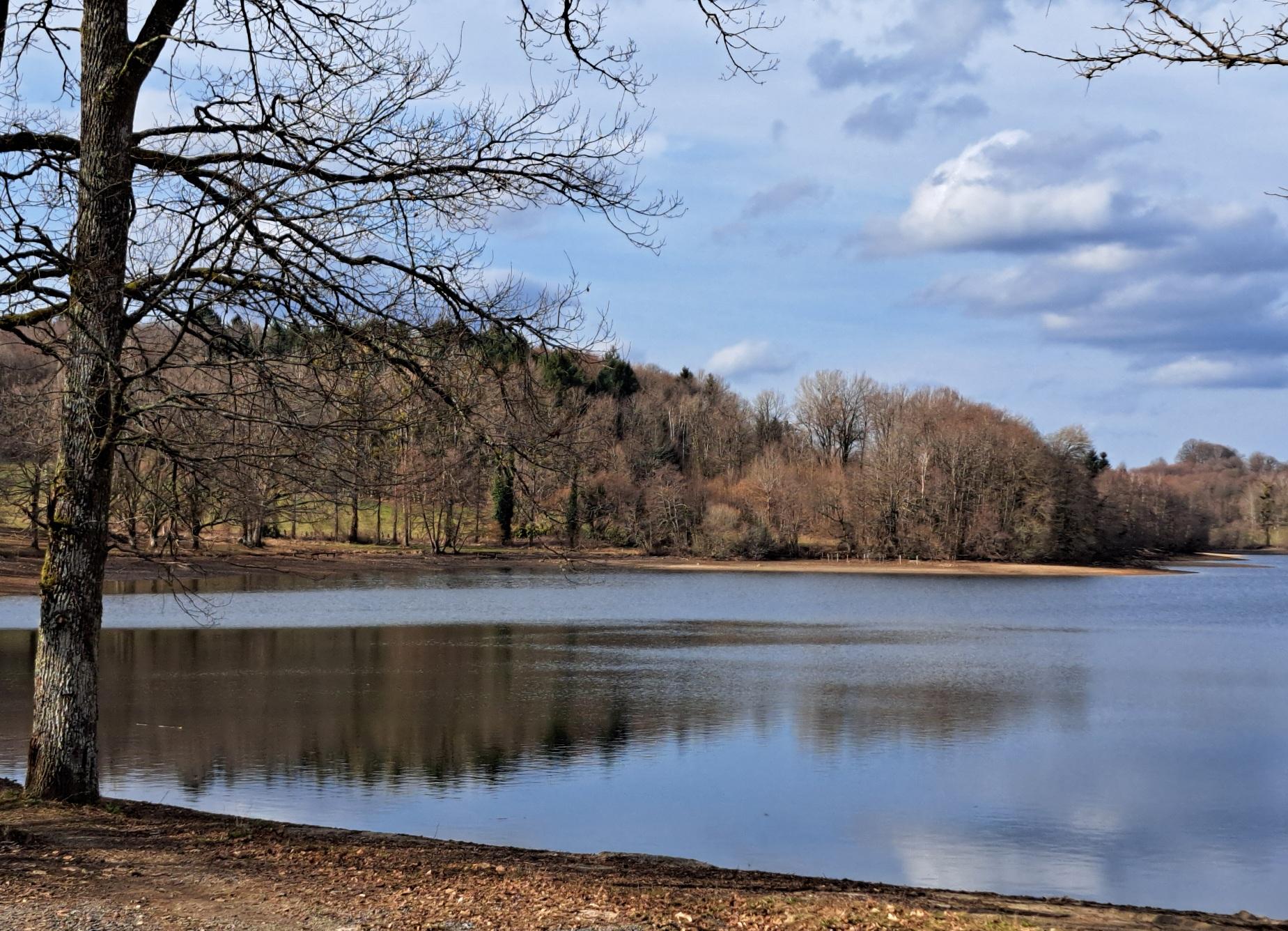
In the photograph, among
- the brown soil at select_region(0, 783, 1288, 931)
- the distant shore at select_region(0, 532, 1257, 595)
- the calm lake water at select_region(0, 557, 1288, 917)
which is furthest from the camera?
the distant shore at select_region(0, 532, 1257, 595)

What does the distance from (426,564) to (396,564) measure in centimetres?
138

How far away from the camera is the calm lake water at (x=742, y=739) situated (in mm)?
11047

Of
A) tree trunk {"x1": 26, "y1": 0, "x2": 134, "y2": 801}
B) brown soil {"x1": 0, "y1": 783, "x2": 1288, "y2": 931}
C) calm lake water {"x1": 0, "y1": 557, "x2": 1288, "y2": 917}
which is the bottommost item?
calm lake water {"x1": 0, "y1": 557, "x2": 1288, "y2": 917}

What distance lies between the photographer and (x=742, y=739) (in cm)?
1591

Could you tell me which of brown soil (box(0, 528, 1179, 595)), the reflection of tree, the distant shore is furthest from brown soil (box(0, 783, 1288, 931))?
the distant shore

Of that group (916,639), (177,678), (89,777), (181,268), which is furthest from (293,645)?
(181,268)

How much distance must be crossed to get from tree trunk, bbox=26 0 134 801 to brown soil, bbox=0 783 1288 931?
479 mm

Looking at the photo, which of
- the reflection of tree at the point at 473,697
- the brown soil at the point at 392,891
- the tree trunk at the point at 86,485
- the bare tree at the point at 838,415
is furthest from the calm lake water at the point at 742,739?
the bare tree at the point at 838,415

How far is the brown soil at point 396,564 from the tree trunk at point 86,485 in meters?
26.4

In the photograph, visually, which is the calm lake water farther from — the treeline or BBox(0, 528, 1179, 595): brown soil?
BBox(0, 528, 1179, 595): brown soil

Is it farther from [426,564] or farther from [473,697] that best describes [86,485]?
[426,564]

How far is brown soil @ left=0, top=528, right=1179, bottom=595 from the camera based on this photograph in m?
39.4

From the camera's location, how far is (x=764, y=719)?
57.2 feet

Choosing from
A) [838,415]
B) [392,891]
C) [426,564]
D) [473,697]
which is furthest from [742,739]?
[838,415]
